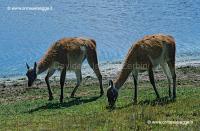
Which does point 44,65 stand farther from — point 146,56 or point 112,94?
point 146,56

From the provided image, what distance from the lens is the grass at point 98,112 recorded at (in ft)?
42.2

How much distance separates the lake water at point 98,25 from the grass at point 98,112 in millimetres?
12303

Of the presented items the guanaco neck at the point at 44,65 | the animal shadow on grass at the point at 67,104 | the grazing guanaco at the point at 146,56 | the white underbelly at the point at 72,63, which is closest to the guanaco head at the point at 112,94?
the grazing guanaco at the point at 146,56

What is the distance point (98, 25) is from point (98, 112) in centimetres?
3225

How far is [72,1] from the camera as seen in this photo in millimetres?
63906

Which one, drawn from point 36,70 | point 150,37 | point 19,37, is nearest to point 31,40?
point 19,37

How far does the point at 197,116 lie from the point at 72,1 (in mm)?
51733

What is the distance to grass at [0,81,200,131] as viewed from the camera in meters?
12.9

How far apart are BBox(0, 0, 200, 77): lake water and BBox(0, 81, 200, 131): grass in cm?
1230

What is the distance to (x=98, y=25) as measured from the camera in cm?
4741

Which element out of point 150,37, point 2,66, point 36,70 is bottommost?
point 2,66

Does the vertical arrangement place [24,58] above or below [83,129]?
below

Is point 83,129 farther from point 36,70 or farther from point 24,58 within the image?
point 24,58

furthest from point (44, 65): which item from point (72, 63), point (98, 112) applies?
point (98, 112)
